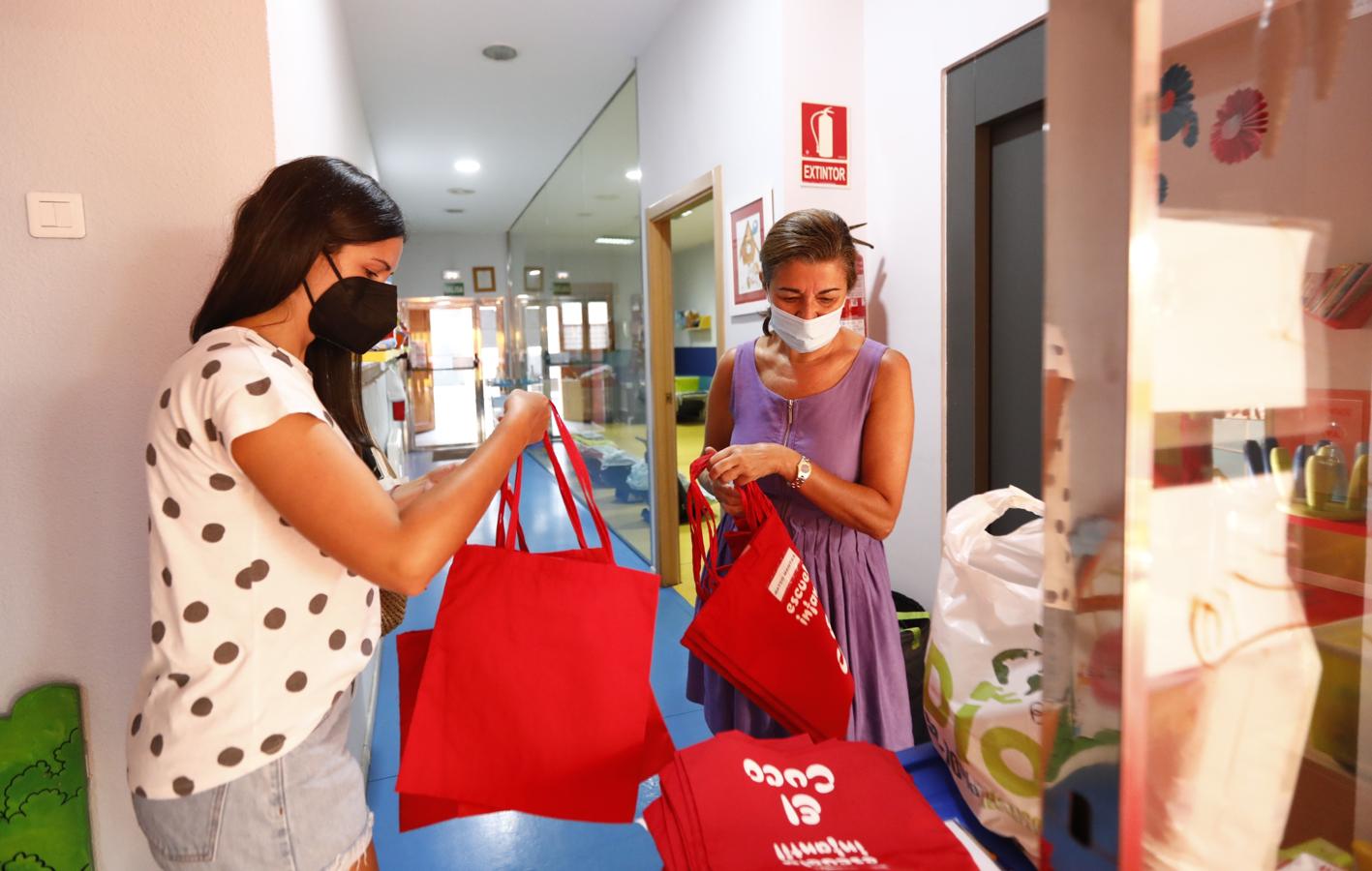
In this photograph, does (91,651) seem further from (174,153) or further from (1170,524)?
(1170,524)

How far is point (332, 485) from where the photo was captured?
0.85m

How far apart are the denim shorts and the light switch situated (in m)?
1.17

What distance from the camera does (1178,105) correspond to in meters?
0.36

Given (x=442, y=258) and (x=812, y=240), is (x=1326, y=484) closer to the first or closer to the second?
(x=812, y=240)

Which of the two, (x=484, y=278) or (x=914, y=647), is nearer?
(x=914, y=647)

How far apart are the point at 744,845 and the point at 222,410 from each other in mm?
709

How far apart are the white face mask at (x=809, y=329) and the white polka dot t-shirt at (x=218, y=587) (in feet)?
3.07

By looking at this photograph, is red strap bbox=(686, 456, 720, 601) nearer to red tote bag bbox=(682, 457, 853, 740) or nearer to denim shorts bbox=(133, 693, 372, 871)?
red tote bag bbox=(682, 457, 853, 740)

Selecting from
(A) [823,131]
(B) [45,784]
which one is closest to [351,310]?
(B) [45,784]

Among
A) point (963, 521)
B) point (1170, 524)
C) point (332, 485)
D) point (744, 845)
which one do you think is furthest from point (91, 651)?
point (1170, 524)

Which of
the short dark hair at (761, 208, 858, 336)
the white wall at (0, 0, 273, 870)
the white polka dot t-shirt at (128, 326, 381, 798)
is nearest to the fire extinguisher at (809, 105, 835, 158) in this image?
the short dark hair at (761, 208, 858, 336)

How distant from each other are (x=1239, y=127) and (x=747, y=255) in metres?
2.53

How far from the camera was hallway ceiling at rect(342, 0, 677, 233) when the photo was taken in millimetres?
3730

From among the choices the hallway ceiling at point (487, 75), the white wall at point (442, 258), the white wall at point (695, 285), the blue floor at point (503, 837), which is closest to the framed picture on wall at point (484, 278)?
the white wall at point (442, 258)
